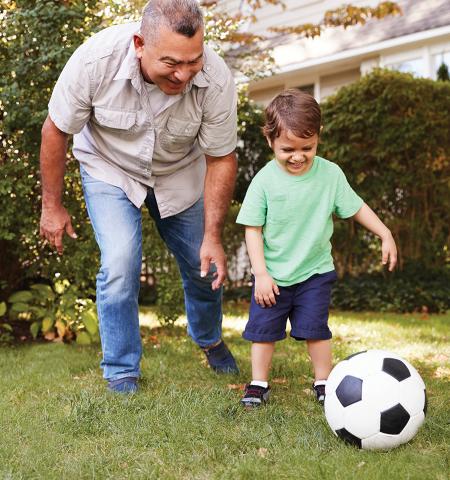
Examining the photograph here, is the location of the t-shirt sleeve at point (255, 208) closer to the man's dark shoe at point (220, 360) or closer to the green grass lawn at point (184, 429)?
the green grass lawn at point (184, 429)

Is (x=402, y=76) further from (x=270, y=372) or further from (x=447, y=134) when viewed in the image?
(x=270, y=372)

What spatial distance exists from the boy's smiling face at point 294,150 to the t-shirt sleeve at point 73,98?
940 millimetres

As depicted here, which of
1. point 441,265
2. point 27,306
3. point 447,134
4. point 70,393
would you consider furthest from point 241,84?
point 70,393

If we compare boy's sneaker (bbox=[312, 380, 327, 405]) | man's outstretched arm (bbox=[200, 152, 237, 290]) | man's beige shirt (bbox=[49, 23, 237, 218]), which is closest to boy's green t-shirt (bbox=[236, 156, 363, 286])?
man's outstretched arm (bbox=[200, 152, 237, 290])

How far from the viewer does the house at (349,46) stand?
35.8 feet

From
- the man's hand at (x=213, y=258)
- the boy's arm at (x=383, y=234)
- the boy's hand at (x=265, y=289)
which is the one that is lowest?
the boy's hand at (x=265, y=289)

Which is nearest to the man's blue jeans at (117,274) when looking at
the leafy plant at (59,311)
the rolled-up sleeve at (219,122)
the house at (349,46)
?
the rolled-up sleeve at (219,122)

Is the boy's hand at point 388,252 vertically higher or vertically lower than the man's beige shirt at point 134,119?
lower

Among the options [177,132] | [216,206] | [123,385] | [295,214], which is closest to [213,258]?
[216,206]

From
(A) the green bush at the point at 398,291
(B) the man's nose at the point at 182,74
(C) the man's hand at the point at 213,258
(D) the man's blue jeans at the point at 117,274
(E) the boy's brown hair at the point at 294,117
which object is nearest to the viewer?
(B) the man's nose at the point at 182,74

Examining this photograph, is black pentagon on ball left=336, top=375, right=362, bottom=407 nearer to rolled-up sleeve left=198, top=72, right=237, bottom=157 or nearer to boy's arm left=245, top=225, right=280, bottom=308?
boy's arm left=245, top=225, right=280, bottom=308

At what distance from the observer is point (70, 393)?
142 inches

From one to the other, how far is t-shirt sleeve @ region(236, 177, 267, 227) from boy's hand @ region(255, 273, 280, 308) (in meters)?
0.27

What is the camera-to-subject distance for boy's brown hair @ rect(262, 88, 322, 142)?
3314mm
